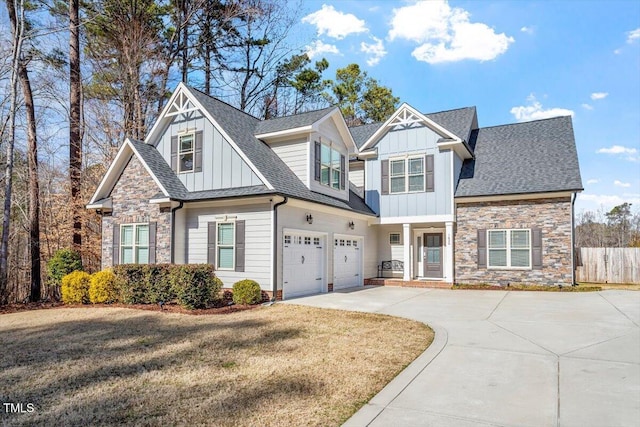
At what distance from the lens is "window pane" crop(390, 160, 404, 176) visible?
1736 cm

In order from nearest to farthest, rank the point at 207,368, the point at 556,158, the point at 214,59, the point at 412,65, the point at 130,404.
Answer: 1. the point at 130,404
2. the point at 207,368
3. the point at 556,158
4. the point at 412,65
5. the point at 214,59

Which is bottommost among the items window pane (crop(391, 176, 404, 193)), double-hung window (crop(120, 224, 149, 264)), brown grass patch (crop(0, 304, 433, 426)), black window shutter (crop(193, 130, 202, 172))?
brown grass patch (crop(0, 304, 433, 426))

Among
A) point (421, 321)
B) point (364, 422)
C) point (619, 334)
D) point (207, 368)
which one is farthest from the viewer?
point (421, 321)

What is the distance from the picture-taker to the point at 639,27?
475 inches

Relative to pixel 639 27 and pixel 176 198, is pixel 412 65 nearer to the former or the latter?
pixel 639 27

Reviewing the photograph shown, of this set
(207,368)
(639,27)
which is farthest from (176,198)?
(639,27)

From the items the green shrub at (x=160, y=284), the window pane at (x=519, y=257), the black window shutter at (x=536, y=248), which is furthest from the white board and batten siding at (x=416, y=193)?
the green shrub at (x=160, y=284)

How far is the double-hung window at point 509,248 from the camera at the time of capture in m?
15.4

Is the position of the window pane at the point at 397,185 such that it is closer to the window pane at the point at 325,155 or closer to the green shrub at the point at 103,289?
the window pane at the point at 325,155

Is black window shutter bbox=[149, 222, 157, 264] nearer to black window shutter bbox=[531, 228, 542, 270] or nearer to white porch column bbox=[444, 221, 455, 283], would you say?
white porch column bbox=[444, 221, 455, 283]

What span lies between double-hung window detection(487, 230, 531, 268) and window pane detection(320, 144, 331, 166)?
6.84 m

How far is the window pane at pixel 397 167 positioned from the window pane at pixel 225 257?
26.9 feet

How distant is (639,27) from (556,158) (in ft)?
17.6

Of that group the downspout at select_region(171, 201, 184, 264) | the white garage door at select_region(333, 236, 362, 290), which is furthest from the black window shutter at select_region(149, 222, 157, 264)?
the white garage door at select_region(333, 236, 362, 290)
